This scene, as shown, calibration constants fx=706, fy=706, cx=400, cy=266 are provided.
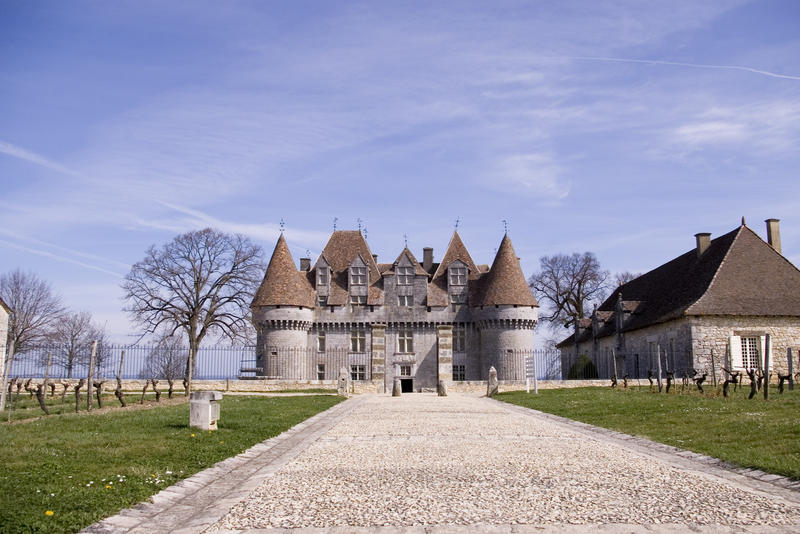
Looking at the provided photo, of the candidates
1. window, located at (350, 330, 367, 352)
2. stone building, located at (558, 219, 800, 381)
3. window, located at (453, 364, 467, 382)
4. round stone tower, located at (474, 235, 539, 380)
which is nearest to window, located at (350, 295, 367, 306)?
window, located at (350, 330, 367, 352)

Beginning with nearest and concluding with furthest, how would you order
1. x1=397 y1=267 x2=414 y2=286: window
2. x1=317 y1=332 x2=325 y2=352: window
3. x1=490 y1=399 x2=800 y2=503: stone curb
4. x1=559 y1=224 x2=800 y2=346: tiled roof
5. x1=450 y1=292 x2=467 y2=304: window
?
x1=490 y1=399 x2=800 y2=503: stone curb < x1=559 y1=224 x2=800 y2=346: tiled roof < x1=317 y1=332 x2=325 y2=352: window < x1=450 y1=292 x2=467 y2=304: window < x1=397 y1=267 x2=414 y2=286: window

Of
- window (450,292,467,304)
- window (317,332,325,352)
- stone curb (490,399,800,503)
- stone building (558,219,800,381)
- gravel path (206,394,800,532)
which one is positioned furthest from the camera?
window (450,292,467,304)

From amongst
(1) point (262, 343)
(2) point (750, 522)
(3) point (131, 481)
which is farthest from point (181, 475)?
(1) point (262, 343)

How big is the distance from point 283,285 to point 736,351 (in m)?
24.8

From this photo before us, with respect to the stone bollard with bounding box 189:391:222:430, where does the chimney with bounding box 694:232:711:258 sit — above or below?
above

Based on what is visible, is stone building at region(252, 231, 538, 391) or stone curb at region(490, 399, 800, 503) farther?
stone building at region(252, 231, 538, 391)

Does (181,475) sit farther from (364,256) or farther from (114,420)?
(364,256)

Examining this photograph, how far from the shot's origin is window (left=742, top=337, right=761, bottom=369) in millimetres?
31344

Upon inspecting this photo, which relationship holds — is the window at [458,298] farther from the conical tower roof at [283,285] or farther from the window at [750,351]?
the window at [750,351]

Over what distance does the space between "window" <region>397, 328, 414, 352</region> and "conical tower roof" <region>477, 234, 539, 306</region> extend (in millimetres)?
4912

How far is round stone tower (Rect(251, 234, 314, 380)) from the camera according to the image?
41.2 m

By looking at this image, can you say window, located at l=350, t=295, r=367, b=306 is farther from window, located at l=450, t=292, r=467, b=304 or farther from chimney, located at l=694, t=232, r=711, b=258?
chimney, located at l=694, t=232, r=711, b=258

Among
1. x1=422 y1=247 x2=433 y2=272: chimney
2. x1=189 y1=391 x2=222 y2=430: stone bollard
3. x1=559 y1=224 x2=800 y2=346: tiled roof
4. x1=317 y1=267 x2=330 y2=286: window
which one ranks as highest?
x1=422 y1=247 x2=433 y2=272: chimney

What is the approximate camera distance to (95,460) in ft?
26.7
